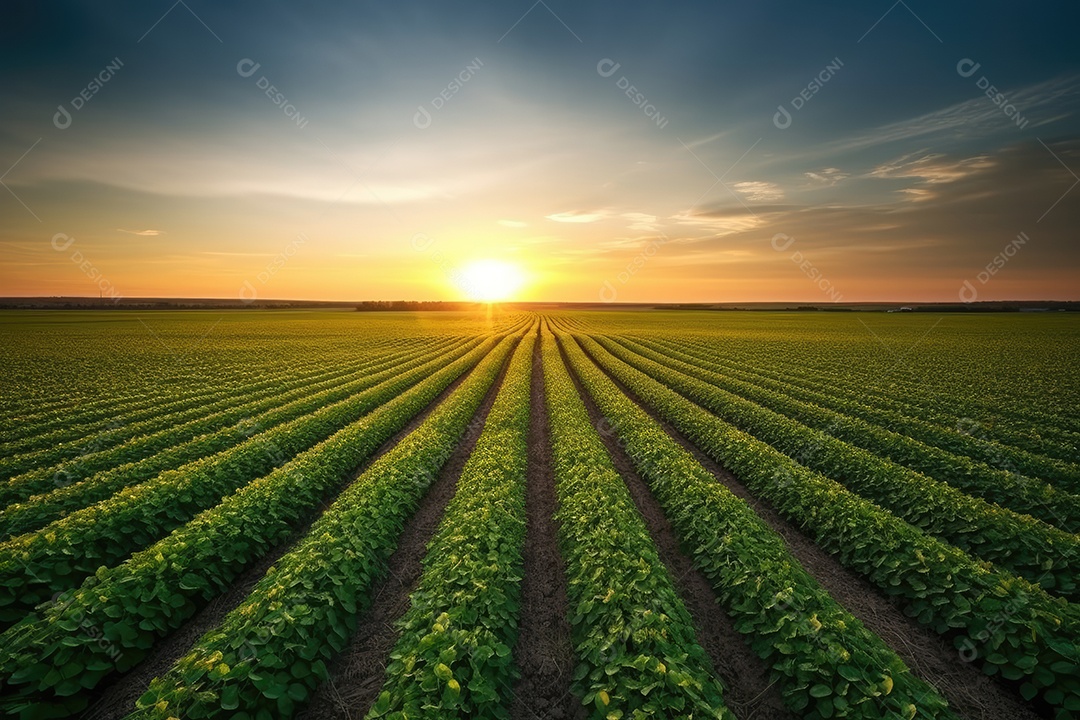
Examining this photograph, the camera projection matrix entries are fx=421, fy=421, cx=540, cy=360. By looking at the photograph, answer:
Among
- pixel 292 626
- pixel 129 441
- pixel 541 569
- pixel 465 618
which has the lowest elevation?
pixel 541 569

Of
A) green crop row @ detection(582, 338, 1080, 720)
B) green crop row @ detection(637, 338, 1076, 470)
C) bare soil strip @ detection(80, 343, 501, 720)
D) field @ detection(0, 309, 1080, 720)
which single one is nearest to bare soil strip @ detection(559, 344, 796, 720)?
field @ detection(0, 309, 1080, 720)

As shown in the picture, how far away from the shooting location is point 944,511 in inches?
379

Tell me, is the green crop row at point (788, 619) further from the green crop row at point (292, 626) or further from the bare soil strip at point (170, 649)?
the bare soil strip at point (170, 649)

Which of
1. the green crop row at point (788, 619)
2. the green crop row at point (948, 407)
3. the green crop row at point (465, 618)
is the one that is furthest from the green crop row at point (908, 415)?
the green crop row at point (465, 618)

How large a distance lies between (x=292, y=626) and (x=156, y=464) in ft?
34.2

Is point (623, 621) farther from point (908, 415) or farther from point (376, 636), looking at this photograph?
point (908, 415)

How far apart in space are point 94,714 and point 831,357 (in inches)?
1919

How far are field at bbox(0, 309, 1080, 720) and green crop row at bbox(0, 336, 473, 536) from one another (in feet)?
0.29

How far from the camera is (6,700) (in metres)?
5.10

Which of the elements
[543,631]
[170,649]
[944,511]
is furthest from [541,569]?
[944,511]

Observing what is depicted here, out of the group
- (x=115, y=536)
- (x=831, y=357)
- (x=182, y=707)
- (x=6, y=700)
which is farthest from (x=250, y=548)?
(x=831, y=357)

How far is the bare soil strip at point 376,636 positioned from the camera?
6.15 metres

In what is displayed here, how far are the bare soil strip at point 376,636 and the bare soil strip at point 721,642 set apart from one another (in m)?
5.29

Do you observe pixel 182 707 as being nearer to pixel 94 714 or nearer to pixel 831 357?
pixel 94 714
